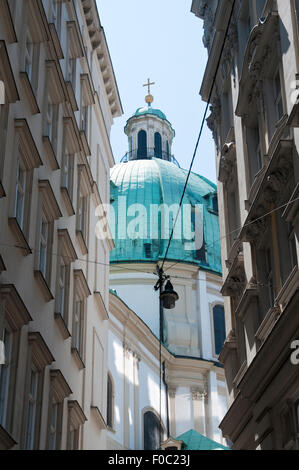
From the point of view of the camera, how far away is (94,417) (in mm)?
24000

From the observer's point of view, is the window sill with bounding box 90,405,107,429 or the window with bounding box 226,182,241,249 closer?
the window with bounding box 226,182,241,249

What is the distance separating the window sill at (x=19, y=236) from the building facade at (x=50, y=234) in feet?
0.08

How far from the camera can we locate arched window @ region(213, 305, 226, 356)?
53469mm

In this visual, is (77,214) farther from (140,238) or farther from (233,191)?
(140,238)

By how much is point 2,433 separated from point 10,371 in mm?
1524

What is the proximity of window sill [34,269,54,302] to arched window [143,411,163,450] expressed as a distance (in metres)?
26.6

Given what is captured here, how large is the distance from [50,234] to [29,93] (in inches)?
127

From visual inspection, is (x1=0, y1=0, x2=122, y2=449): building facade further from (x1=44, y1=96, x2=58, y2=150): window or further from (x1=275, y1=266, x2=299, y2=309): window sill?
(x1=275, y1=266, x2=299, y2=309): window sill

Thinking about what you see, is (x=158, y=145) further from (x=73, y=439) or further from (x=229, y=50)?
(x=73, y=439)

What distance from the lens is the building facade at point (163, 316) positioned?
41688 millimetres

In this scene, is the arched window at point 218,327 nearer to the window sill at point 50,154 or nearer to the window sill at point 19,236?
the window sill at point 50,154

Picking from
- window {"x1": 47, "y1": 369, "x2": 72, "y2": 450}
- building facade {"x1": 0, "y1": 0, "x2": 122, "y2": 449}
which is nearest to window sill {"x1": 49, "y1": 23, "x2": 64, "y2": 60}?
building facade {"x1": 0, "y1": 0, "x2": 122, "y2": 449}

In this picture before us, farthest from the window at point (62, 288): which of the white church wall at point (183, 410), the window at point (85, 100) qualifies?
the white church wall at point (183, 410)
